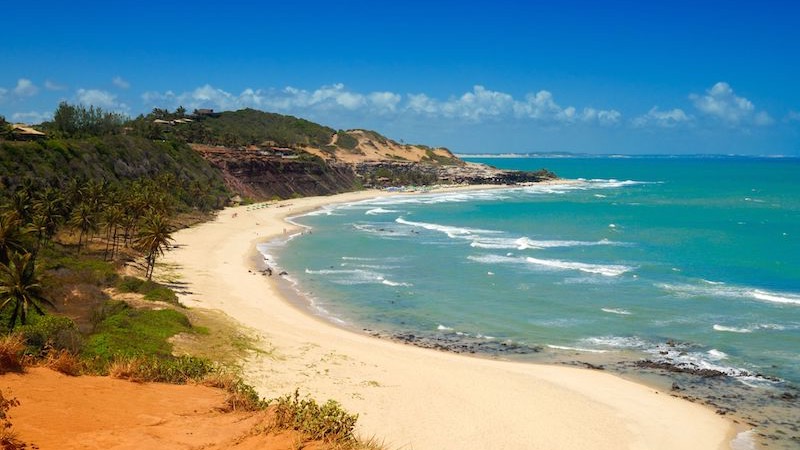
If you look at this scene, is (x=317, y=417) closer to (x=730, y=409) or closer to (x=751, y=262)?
(x=730, y=409)

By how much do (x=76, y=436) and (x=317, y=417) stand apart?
14.3 ft

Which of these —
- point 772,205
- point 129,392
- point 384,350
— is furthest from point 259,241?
point 772,205

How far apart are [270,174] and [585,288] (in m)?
86.0

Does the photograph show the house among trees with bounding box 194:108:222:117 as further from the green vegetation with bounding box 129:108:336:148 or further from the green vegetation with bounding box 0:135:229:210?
the green vegetation with bounding box 0:135:229:210

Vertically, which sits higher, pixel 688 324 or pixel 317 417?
pixel 317 417

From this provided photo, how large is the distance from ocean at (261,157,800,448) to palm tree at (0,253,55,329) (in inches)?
680

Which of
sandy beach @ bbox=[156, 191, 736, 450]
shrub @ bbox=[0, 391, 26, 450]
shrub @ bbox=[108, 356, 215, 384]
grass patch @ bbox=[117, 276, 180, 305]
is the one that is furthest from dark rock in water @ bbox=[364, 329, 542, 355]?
shrub @ bbox=[0, 391, 26, 450]

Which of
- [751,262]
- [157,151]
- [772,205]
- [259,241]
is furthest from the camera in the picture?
[772,205]

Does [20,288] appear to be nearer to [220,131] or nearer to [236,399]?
[236,399]

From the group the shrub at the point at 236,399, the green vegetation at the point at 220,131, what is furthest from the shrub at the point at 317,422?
the green vegetation at the point at 220,131

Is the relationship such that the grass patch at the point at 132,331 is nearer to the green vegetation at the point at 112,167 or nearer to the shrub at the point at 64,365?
the shrub at the point at 64,365

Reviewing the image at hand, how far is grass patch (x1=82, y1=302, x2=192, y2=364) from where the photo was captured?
2442cm

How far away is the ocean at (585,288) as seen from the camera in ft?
108

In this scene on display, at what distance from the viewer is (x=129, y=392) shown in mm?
14594
